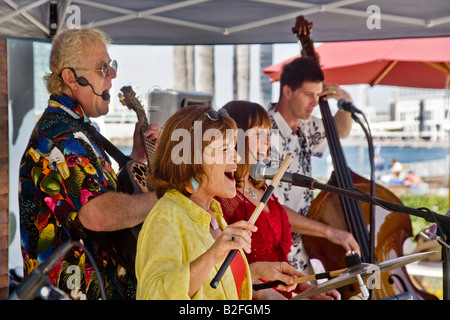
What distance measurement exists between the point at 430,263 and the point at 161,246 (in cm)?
438

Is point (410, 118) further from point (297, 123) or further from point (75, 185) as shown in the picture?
point (75, 185)

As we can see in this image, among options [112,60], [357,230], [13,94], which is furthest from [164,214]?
[13,94]

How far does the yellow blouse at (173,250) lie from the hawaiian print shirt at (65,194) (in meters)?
0.43

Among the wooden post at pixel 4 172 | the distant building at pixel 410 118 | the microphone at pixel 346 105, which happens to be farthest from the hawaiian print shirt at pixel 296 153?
the distant building at pixel 410 118

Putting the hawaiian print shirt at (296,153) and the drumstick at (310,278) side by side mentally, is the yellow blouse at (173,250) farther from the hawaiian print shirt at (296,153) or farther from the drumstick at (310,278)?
the hawaiian print shirt at (296,153)

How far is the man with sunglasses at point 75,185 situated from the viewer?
2047mm

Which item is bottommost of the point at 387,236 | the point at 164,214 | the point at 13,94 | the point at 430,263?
the point at 430,263

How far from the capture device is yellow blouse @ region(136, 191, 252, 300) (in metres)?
1.51

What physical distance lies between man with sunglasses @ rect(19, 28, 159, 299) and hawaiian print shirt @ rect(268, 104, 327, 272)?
3.88 feet

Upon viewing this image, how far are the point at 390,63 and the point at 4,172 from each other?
339cm

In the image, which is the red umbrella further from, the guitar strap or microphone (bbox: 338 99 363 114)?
the guitar strap
